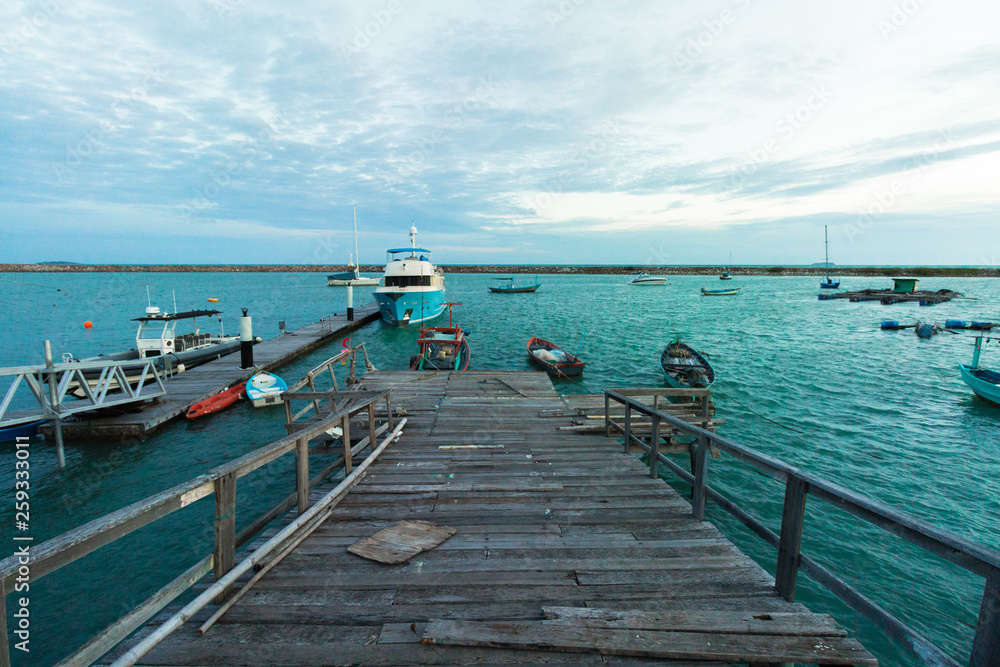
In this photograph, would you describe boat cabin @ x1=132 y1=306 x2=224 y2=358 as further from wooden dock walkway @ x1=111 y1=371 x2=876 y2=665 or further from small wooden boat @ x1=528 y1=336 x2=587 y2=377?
wooden dock walkway @ x1=111 y1=371 x2=876 y2=665

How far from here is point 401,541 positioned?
4324 mm

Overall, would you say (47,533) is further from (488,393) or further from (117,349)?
(117,349)

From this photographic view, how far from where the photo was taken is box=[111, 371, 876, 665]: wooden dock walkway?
9.61 feet

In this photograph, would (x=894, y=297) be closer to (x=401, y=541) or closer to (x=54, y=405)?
(x=401, y=541)

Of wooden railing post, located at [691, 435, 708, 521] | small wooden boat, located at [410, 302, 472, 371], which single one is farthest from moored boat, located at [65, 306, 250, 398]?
wooden railing post, located at [691, 435, 708, 521]

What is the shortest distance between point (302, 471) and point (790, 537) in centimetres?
439

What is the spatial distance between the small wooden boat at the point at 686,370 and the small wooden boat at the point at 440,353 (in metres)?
9.22

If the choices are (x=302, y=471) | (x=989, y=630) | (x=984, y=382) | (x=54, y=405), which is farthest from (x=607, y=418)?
(x=984, y=382)

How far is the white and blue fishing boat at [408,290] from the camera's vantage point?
34312 mm

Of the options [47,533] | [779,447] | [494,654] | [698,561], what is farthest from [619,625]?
[779,447]

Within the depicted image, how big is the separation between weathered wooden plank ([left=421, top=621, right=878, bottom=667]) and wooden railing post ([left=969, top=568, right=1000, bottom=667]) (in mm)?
886

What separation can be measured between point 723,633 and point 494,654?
1.63 meters

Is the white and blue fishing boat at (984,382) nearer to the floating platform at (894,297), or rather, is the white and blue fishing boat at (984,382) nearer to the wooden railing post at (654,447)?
the wooden railing post at (654,447)

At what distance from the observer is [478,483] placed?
19.3ft
